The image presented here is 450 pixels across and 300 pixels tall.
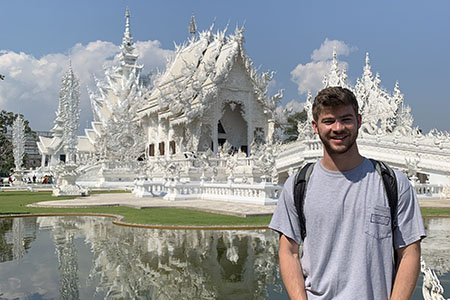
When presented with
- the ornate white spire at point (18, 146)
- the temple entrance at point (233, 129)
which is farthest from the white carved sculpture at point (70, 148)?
the temple entrance at point (233, 129)

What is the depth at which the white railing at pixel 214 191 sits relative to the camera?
13.9m

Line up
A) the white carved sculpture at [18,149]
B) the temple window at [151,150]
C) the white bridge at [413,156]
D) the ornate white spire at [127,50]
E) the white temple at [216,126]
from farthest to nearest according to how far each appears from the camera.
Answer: the ornate white spire at [127,50], the temple window at [151,150], the white carved sculpture at [18,149], the white temple at [216,126], the white bridge at [413,156]

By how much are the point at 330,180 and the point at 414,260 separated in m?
0.43

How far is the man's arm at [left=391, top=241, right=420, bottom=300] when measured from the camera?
5.50 ft

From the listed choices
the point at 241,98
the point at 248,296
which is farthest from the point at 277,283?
the point at 241,98

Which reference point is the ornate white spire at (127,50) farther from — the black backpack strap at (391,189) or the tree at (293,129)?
the black backpack strap at (391,189)

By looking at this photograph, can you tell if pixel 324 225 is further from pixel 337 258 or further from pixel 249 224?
pixel 249 224

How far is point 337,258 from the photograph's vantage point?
1.73 m

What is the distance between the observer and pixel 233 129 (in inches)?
1267

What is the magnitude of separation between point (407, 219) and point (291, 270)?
0.49 m

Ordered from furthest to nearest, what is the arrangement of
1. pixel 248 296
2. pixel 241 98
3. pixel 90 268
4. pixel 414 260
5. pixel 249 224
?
1. pixel 241 98
2. pixel 249 224
3. pixel 90 268
4. pixel 248 296
5. pixel 414 260

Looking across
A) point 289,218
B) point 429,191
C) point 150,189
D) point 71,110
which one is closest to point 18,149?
point 71,110

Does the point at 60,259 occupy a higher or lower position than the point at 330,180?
lower

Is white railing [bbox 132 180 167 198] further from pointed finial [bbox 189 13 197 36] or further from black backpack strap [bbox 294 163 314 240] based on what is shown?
pointed finial [bbox 189 13 197 36]
